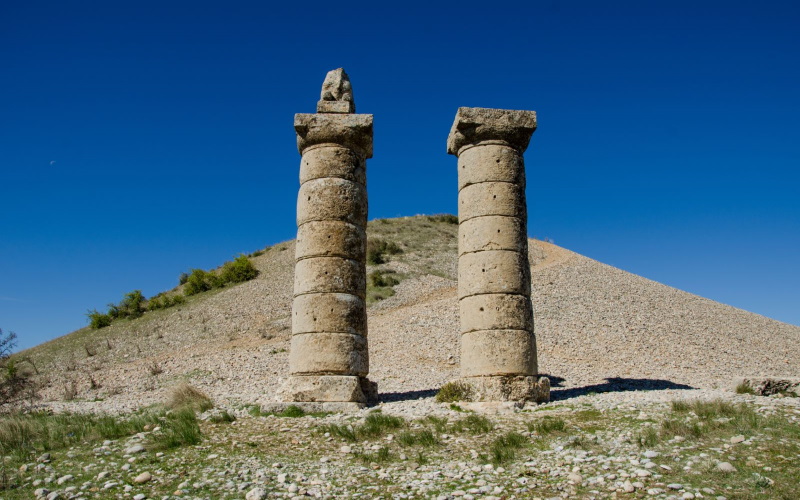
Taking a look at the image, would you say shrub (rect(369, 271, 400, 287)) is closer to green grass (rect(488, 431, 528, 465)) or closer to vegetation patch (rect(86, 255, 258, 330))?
vegetation patch (rect(86, 255, 258, 330))

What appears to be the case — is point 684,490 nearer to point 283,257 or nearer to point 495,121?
point 495,121

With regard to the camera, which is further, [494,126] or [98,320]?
[98,320]

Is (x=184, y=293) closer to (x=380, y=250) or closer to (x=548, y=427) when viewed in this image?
(x=380, y=250)

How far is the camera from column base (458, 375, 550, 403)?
10.6 metres

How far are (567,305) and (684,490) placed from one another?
18049mm

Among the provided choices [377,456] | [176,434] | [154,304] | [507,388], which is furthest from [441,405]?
[154,304]

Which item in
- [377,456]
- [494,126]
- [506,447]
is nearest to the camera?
[377,456]

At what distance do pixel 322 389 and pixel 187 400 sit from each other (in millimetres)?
2753

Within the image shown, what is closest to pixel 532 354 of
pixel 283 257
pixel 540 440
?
pixel 540 440

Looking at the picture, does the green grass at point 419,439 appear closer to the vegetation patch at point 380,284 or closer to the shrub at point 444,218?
the vegetation patch at point 380,284

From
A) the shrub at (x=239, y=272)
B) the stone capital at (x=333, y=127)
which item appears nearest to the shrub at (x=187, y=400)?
the stone capital at (x=333, y=127)

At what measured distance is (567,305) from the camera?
23266mm

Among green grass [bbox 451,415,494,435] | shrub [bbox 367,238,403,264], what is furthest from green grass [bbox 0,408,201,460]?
shrub [bbox 367,238,403,264]

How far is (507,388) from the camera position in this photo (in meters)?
10.7
